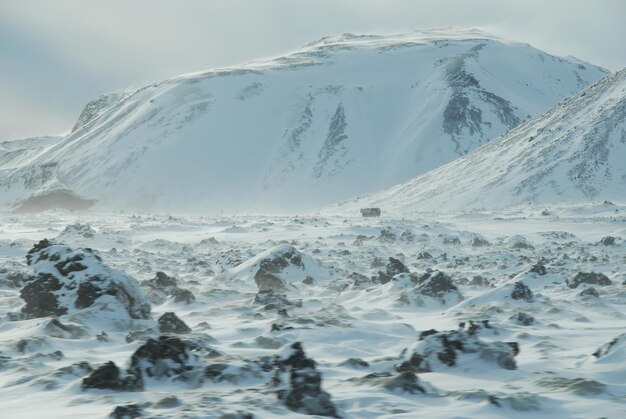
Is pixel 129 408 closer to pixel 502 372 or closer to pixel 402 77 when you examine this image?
pixel 502 372

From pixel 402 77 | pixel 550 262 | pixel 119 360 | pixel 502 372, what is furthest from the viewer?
pixel 402 77

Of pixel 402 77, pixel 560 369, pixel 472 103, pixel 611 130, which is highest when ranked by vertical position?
pixel 402 77

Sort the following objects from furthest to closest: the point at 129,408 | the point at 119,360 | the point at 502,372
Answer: the point at 119,360, the point at 502,372, the point at 129,408

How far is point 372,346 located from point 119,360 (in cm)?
371

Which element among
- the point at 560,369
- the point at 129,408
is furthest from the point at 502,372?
the point at 129,408

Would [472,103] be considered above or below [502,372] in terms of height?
above

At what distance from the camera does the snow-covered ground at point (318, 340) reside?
7820 millimetres

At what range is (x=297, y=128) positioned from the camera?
14138 cm

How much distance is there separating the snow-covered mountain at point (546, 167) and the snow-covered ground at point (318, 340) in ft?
164

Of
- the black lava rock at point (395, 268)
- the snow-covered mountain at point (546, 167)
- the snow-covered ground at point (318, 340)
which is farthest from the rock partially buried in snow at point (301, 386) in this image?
the snow-covered mountain at point (546, 167)

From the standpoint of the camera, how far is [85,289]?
1435cm

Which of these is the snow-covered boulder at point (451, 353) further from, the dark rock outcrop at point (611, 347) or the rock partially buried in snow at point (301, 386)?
the rock partially buried in snow at point (301, 386)

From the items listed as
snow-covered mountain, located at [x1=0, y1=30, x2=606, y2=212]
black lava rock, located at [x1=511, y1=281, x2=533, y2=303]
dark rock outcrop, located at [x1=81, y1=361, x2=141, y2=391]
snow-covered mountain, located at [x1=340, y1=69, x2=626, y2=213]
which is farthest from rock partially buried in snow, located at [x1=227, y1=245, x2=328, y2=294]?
snow-covered mountain, located at [x1=0, y1=30, x2=606, y2=212]

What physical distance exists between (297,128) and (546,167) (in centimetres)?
6779
